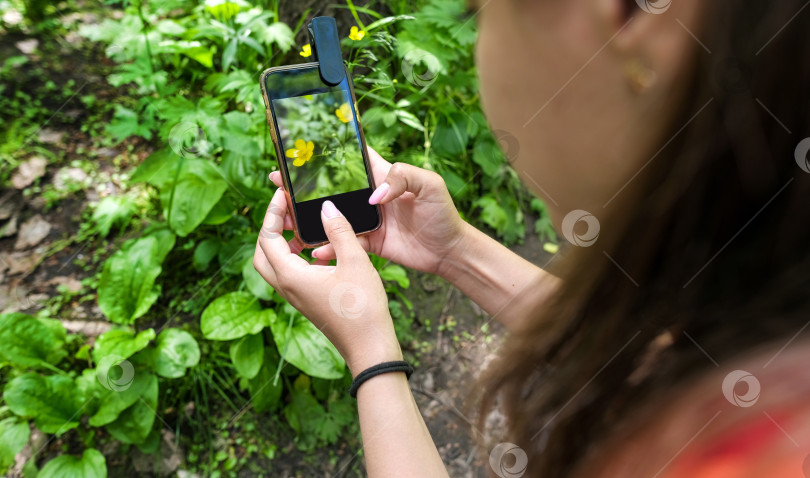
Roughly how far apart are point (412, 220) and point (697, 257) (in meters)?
0.73

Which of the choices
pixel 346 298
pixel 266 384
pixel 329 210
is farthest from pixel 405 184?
pixel 266 384

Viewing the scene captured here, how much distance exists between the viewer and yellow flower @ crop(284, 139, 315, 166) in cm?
131

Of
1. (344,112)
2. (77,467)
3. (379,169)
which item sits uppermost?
(344,112)

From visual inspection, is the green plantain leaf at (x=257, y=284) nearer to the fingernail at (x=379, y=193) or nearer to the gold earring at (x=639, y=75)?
the fingernail at (x=379, y=193)

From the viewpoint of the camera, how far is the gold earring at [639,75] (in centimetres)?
76

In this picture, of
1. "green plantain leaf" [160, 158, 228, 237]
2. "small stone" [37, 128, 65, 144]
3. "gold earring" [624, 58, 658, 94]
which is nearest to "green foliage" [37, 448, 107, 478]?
"green plantain leaf" [160, 158, 228, 237]

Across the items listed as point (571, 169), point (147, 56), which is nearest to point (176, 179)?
point (147, 56)

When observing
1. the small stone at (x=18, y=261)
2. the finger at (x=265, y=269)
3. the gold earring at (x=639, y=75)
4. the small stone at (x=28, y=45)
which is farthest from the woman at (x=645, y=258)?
the small stone at (x=28, y=45)

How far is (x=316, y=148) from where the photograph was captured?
1339mm

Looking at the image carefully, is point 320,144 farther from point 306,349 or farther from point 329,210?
point 306,349

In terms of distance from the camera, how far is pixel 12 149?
6.72 feet

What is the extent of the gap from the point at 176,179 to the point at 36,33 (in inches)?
55.2

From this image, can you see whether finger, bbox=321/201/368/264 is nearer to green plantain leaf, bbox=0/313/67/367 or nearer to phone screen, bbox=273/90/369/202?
phone screen, bbox=273/90/369/202

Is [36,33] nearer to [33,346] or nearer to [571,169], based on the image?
[33,346]
